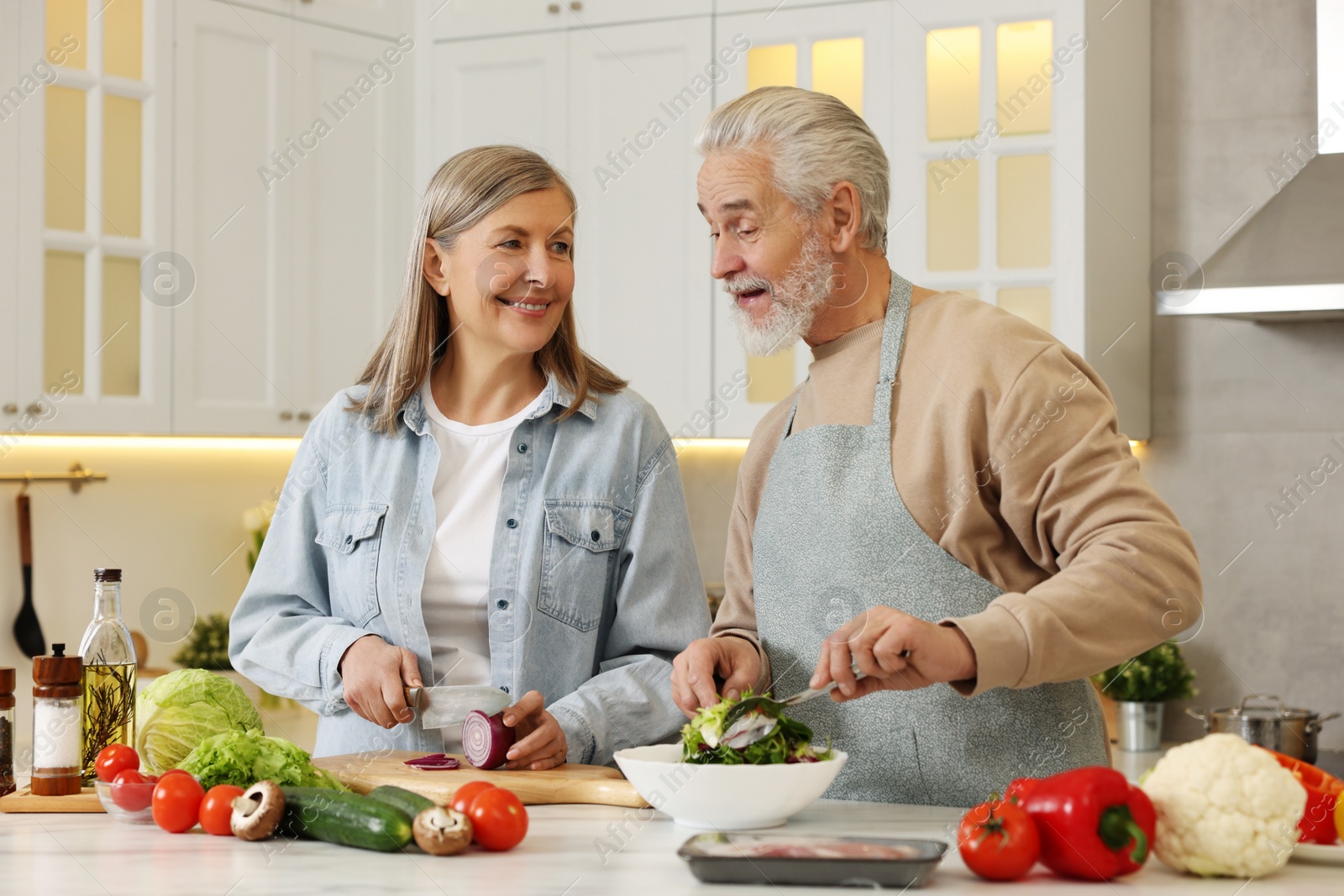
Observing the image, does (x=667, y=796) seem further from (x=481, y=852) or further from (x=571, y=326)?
(x=571, y=326)

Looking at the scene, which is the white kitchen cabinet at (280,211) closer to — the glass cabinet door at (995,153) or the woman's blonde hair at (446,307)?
the glass cabinet door at (995,153)

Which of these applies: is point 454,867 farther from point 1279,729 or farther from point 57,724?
point 1279,729

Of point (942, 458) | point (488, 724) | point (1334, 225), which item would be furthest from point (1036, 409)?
point (1334, 225)

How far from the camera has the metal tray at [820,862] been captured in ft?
3.23

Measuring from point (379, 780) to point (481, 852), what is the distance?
25cm

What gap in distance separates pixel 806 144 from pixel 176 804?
0.92 metres

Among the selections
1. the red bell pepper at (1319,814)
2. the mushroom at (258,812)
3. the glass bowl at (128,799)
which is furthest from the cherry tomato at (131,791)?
the red bell pepper at (1319,814)

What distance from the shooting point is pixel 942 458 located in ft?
4.40

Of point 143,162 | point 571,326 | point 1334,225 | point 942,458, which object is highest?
point 143,162

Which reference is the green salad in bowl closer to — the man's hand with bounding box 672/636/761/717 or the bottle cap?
the man's hand with bounding box 672/636/761/717

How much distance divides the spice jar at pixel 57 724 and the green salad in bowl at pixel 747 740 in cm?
61

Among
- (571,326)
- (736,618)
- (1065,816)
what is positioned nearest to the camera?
(1065,816)

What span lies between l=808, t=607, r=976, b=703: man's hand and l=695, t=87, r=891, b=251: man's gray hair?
54 cm

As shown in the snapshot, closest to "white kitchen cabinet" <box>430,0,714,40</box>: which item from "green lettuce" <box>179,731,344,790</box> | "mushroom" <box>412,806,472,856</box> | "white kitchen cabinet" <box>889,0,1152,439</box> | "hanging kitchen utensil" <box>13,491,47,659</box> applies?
"white kitchen cabinet" <box>889,0,1152,439</box>
